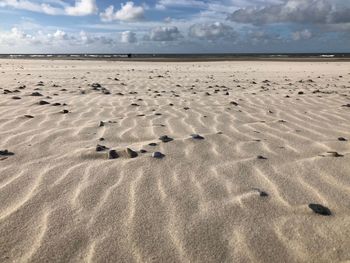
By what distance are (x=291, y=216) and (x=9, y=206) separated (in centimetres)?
175

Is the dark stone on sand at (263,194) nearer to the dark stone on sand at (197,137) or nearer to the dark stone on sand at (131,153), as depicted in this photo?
the dark stone on sand at (131,153)

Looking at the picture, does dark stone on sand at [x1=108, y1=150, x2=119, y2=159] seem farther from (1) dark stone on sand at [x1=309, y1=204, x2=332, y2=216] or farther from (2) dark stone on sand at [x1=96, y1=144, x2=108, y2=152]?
(1) dark stone on sand at [x1=309, y1=204, x2=332, y2=216]

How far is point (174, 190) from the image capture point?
2.73m

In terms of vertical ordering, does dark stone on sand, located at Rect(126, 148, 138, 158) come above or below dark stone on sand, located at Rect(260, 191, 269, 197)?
above

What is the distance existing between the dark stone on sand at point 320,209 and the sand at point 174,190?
4 centimetres

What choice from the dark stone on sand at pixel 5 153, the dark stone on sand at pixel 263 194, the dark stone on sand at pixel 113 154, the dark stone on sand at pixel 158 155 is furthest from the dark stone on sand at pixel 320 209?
the dark stone on sand at pixel 5 153

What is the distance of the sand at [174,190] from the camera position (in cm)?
205

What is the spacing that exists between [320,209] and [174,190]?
959 mm

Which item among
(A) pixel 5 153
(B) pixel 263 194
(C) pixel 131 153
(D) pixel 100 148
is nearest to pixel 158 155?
(C) pixel 131 153

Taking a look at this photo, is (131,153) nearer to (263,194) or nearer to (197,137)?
(197,137)

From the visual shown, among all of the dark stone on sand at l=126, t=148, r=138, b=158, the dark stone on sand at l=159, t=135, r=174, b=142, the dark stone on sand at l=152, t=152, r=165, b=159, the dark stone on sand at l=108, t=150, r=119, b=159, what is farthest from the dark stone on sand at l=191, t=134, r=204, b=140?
the dark stone on sand at l=108, t=150, r=119, b=159

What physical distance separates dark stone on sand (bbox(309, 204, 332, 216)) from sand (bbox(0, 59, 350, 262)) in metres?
0.04

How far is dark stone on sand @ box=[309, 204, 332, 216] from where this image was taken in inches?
94.4

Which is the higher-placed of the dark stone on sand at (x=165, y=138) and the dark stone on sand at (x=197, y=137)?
the dark stone on sand at (x=165, y=138)
